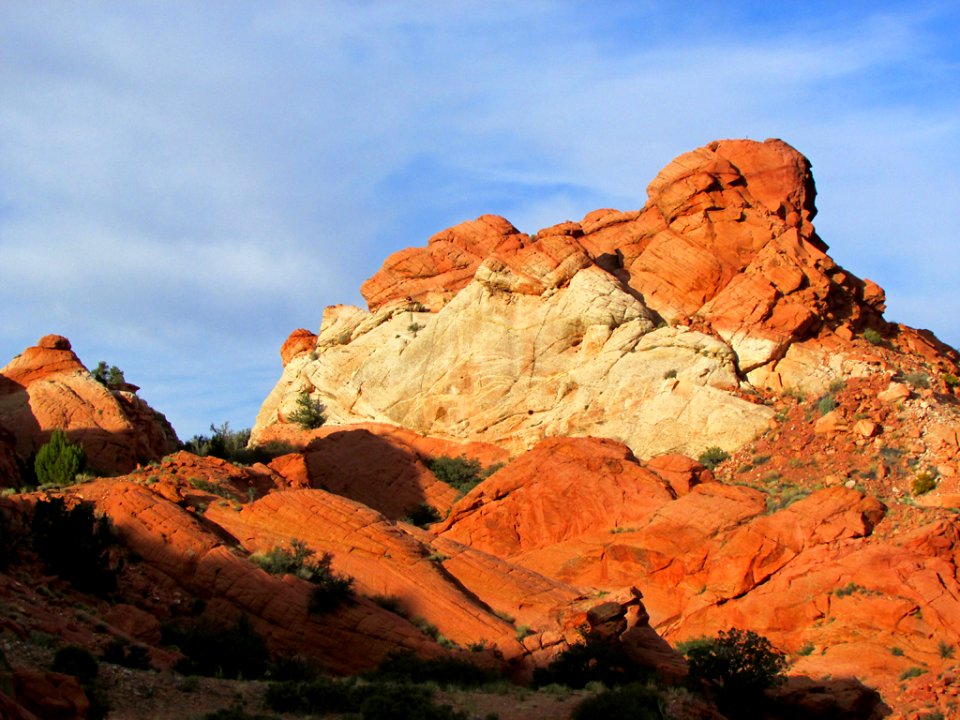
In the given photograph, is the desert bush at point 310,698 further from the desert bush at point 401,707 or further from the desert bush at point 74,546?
the desert bush at point 74,546

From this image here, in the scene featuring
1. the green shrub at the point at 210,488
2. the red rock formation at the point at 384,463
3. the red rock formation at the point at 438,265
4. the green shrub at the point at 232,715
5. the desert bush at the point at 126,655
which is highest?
the red rock formation at the point at 438,265

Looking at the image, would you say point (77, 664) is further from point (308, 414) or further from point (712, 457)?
point (308, 414)

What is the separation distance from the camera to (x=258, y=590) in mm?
27656

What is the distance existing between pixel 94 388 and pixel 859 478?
989 inches

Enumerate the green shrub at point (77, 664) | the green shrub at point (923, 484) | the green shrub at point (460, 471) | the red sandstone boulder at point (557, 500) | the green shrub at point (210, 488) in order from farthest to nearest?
the green shrub at point (460, 471)
the red sandstone boulder at point (557, 500)
the green shrub at point (923, 484)
the green shrub at point (210, 488)
the green shrub at point (77, 664)

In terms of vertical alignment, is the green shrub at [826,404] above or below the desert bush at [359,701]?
above

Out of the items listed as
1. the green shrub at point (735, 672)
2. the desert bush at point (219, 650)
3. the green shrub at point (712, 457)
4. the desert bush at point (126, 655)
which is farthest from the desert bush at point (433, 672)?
the green shrub at point (712, 457)

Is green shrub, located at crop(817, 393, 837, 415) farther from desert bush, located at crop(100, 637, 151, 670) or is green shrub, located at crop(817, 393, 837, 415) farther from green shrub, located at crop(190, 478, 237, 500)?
desert bush, located at crop(100, 637, 151, 670)

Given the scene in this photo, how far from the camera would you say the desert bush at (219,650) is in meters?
23.8

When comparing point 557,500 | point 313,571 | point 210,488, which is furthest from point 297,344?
point 313,571

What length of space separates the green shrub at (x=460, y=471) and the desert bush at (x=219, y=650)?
23482 millimetres

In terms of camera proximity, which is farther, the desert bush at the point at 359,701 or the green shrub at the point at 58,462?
the green shrub at the point at 58,462

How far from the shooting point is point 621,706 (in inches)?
876

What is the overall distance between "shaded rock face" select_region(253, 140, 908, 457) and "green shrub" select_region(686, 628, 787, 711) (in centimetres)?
1937
